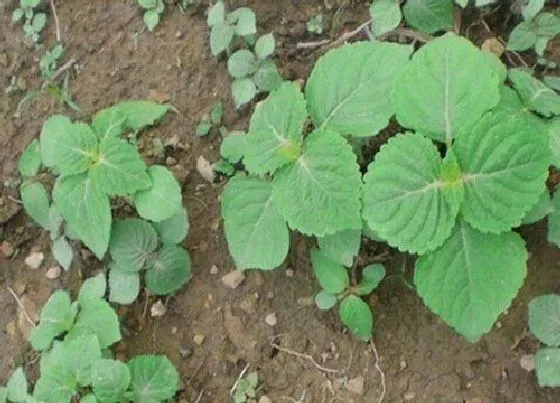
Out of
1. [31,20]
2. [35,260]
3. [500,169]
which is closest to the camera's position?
[500,169]

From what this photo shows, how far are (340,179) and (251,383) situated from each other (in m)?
0.60

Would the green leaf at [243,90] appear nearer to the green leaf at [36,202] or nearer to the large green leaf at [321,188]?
the large green leaf at [321,188]

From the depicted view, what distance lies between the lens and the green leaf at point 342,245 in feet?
6.14

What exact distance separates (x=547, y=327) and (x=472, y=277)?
26 cm

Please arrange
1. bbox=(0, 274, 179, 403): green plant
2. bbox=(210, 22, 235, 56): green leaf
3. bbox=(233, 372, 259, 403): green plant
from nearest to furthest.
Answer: bbox=(0, 274, 179, 403): green plant
bbox=(233, 372, 259, 403): green plant
bbox=(210, 22, 235, 56): green leaf

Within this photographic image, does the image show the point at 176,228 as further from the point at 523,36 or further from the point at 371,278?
the point at 523,36

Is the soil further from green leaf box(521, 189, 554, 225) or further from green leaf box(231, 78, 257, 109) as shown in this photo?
green leaf box(521, 189, 554, 225)

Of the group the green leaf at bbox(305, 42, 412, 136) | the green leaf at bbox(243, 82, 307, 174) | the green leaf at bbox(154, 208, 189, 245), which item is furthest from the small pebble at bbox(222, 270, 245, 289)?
the green leaf at bbox(305, 42, 412, 136)

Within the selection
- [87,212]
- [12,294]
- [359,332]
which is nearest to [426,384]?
[359,332]

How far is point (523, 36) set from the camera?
2.05 metres

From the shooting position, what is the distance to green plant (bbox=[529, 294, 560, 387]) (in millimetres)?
1855

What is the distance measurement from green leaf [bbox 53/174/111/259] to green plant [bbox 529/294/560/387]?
95cm

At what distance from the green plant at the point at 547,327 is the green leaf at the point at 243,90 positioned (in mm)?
818

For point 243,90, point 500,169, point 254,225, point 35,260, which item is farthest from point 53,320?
point 500,169
